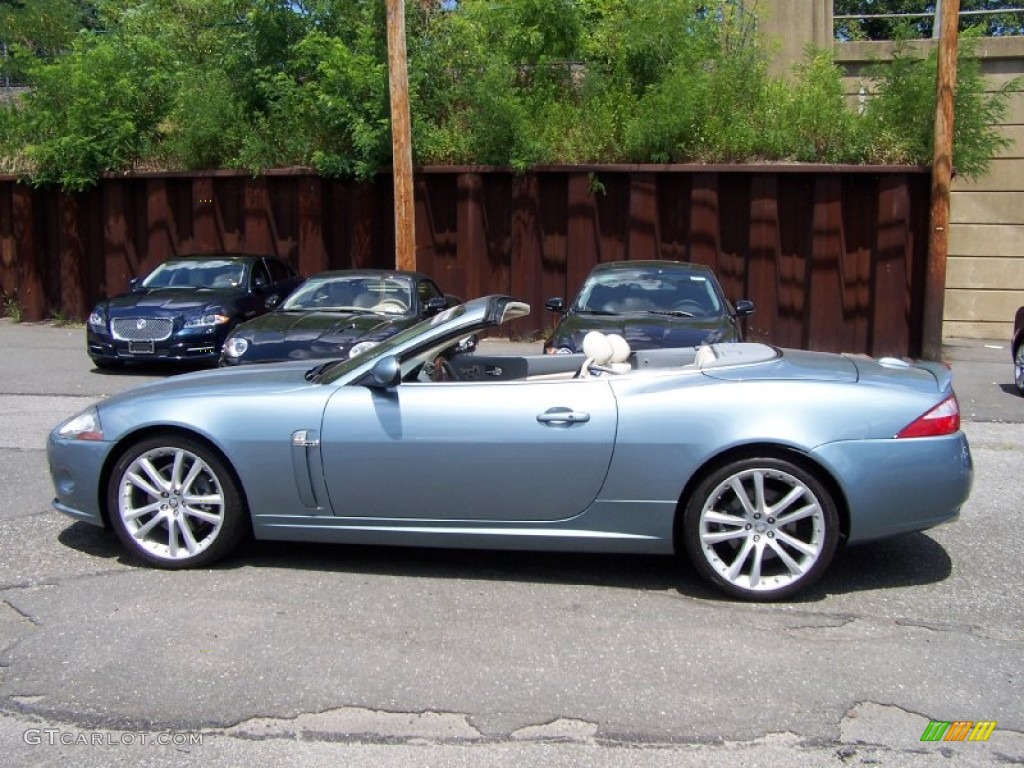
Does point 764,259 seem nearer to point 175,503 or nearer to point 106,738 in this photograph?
point 175,503

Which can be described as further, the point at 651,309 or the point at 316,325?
the point at 316,325

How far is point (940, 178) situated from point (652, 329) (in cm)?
677

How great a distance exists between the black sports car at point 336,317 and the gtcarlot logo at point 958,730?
6.72 metres

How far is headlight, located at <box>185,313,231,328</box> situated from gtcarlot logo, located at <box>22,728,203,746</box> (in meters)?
9.08

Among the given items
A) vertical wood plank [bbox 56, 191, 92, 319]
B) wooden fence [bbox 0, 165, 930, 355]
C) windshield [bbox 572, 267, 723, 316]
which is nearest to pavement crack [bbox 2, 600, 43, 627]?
windshield [bbox 572, 267, 723, 316]

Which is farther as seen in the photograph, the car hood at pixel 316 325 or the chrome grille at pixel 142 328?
the chrome grille at pixel 142 328

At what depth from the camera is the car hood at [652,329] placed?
9.14 m

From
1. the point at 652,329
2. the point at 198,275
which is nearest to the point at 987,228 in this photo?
the point at 652,329

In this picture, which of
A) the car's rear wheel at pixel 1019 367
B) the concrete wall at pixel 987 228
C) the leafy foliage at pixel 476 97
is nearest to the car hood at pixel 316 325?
the leafy foliage at pixel 476 97

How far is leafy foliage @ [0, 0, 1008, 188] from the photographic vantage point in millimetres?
15523

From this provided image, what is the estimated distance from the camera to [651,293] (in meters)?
10.6

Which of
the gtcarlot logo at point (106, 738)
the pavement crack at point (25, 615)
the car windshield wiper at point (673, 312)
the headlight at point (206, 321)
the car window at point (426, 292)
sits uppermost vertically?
→ the car window at point (426, 292)

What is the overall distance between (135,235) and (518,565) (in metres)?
14.5

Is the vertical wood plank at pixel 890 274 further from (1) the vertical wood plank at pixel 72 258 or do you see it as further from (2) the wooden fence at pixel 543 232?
(1) the vertical wood plank at pixel 72 258
